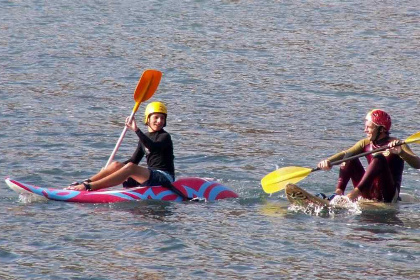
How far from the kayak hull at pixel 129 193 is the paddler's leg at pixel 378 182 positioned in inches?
67.2

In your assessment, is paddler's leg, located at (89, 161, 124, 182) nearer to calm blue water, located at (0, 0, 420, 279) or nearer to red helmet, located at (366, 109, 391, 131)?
calm blue water, located at (0, 0, 420, 279)

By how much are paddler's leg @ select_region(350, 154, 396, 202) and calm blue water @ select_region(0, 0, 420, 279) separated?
0.22 metres

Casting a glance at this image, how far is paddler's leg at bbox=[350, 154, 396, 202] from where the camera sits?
11.0 m

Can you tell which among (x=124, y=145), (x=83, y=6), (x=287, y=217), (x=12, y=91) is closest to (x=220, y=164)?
(x=124, y=145)

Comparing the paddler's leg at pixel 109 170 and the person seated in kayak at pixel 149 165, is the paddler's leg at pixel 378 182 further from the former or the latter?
the paddler's leg at pixel 109 170

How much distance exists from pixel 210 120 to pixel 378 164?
558 centimetres

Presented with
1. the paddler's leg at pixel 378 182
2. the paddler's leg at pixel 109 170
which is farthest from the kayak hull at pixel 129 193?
the paddler's leg at pixel 378 182

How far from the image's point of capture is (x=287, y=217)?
10.9 meters

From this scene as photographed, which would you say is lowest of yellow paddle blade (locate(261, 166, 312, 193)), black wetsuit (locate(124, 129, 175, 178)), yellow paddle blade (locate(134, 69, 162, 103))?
yellow paddle blade (locate(261, 166, 312, 193))

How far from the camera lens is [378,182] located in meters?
11.1

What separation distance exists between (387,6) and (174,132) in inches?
505

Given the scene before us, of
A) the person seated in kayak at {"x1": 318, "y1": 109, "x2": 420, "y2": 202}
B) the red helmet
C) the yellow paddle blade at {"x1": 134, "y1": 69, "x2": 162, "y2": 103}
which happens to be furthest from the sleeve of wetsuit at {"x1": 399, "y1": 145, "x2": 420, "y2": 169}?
the yellow paddle blade at {"x1": 134, "y1": 69, "x2": 162, "y2": 103}

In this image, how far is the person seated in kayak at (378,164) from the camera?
11.0 m

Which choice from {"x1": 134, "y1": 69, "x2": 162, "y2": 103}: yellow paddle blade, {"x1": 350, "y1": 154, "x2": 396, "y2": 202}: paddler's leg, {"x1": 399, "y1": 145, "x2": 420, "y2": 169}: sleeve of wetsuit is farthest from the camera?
{"x1": 134, "y1": 69, "x2": 162, "y2": 103}: yellow paddle blade
